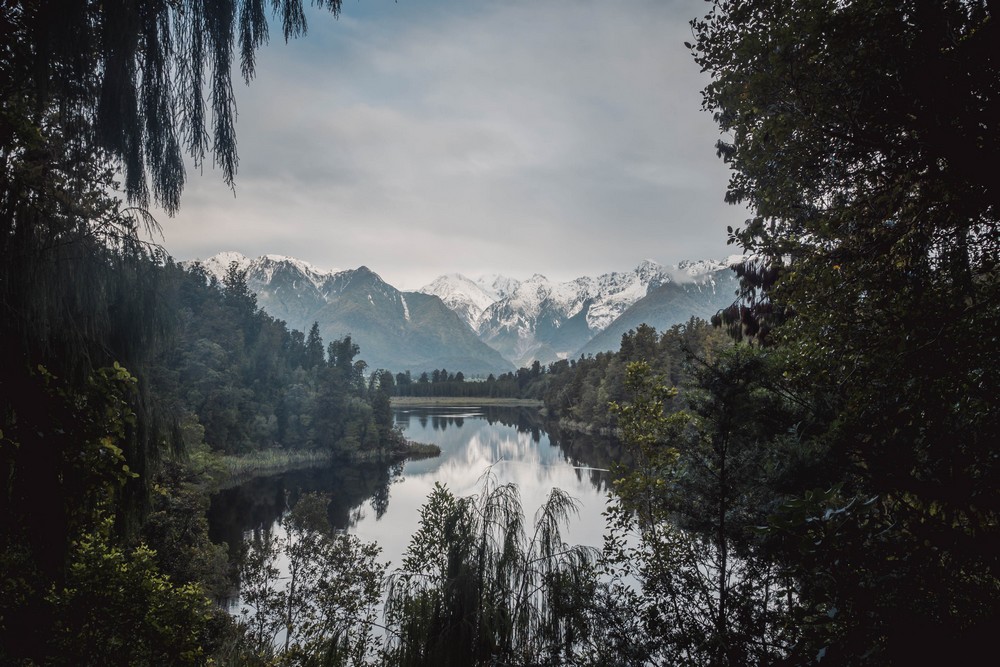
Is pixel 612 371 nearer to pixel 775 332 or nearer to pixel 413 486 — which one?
pixel 413 486

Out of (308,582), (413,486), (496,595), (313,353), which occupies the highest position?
(313,353)

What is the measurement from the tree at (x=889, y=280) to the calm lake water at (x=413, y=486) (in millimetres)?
14532

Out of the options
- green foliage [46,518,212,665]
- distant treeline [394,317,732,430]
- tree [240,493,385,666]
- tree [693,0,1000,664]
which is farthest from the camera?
distant treeline [394,317,732,430]

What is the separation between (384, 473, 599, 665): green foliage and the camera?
4914mm

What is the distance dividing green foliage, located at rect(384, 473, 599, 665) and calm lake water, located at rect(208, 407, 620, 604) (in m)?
11.7

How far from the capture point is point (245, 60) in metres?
3.85

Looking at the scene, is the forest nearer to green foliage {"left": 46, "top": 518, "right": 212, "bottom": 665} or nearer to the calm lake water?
green foliage {"left": 46, "top": 518, "right": 212, "bottom": 665}

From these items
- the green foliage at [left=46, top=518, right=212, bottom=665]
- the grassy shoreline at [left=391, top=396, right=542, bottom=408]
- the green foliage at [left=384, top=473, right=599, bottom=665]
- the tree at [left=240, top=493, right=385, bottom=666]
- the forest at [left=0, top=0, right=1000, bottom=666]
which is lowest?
the grassy shoreline at [left=391, top=396, right=542, bottom=408]

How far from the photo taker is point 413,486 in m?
44.8

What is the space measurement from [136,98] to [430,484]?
44.1 m

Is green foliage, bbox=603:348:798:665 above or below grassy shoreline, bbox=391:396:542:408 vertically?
above

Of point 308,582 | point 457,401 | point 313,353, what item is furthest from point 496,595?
point 457,401

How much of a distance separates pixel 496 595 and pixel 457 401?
164499 millimetres

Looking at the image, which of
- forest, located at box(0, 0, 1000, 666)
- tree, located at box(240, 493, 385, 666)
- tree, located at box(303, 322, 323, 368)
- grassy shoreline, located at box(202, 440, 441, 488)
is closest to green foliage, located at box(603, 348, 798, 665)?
forest, located at box(0, 0, 1000, 666)
